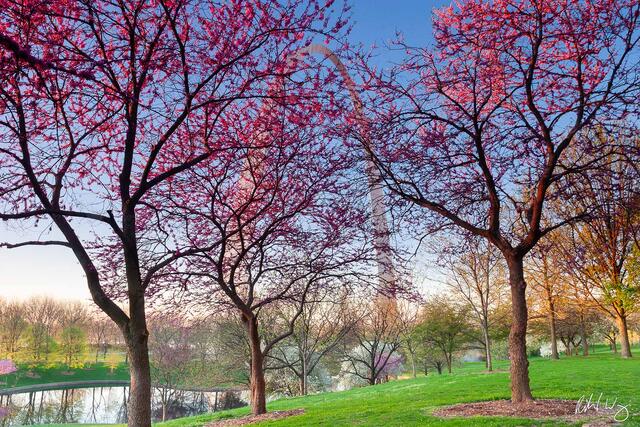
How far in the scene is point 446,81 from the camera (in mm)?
8250

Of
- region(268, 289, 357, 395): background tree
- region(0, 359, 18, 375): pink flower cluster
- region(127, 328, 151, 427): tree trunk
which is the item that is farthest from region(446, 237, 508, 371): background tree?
region(0, 359, 18, 375): pink flower cluster

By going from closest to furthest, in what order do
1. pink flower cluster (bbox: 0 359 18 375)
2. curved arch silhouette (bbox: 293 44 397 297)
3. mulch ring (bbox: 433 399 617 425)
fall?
mulch ring (bbox: 433 399 617 425) < curved arch silhouette (bbox: 293 44 397 297) < pink flower cluster (bbox: 0 359 18 375)

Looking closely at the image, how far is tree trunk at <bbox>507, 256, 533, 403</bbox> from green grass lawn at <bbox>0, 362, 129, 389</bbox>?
140ft

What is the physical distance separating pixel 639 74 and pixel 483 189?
3.35 metres

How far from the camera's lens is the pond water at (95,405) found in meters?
28.3

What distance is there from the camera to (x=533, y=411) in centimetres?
696

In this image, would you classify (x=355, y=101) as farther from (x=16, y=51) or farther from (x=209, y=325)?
(x=209, y=325)

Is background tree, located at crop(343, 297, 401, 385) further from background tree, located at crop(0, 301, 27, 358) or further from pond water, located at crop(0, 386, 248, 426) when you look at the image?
background tree, located at crop(0, 301, 27, 358)

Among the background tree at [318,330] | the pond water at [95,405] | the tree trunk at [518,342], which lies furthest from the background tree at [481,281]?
the pond water at [95,405]

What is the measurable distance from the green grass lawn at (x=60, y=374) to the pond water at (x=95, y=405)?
237 cm

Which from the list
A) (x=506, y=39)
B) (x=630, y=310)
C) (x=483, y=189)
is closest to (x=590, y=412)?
(x=483, y=189)

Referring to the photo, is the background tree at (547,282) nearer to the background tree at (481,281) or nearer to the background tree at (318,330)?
the background tree at (481,281)

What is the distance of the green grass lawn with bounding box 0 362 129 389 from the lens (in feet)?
135

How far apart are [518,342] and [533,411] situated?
1.29 m
